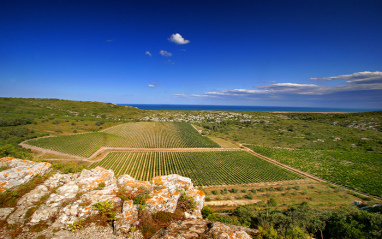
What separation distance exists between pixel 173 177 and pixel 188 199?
235cm

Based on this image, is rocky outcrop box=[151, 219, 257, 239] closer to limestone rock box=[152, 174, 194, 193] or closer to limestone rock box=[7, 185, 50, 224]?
limestone rock box=[152, 174, 194, 193]

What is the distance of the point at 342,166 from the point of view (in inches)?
2125

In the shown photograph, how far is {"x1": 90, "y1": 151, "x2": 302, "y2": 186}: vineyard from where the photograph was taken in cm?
4397

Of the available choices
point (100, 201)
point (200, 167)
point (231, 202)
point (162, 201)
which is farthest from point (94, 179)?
point (200, 167)

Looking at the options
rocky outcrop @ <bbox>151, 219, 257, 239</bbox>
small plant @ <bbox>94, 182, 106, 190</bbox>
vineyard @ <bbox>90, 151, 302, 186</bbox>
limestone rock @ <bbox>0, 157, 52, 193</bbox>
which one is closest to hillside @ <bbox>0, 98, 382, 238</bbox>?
vineyard @ <bbox>90, 151, 302, 186</bbox>

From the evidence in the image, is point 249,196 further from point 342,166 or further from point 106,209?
point 342,166

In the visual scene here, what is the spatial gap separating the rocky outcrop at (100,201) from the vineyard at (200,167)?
32812 mm

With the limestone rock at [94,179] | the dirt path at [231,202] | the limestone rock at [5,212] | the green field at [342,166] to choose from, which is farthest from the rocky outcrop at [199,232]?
the green field at [342,166]

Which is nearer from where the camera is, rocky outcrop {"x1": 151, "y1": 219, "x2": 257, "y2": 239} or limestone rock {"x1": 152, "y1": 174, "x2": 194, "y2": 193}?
rocky outcrop {"x1": 151, "y1": 219, "x2": 257, "y2": 239}

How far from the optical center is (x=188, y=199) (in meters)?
9.98

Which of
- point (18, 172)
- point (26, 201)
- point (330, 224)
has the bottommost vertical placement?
point (330, 224)

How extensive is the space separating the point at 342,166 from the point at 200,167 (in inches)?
2112

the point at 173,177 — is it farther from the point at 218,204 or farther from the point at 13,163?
the point at 218,204

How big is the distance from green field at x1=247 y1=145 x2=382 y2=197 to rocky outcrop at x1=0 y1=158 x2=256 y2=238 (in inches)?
2217
